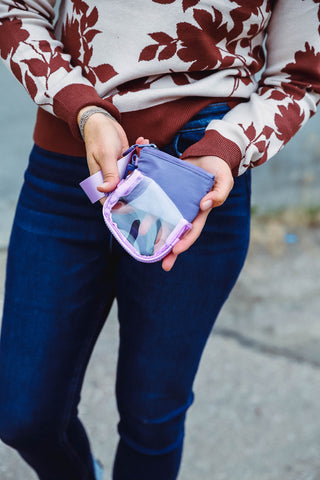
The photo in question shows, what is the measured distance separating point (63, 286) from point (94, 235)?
12 centimetres

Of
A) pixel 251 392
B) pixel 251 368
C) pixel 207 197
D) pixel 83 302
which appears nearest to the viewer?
pixel 207 197

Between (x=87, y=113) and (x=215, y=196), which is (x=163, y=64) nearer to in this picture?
(x=87, y=113)

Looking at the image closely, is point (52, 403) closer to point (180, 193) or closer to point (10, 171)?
point (180, 193)

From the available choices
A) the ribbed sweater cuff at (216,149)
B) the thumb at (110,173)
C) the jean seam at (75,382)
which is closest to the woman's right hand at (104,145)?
the thumb at (110,173)

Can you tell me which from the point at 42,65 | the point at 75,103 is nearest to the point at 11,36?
the point at 42,65

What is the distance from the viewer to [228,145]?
A: 101cm

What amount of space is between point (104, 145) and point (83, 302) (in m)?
0.36

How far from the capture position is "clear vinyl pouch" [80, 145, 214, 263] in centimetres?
95

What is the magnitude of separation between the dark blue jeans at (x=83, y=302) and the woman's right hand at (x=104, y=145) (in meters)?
0.12

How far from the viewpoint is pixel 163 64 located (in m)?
1.03

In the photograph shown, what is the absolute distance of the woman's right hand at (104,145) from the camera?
95cm

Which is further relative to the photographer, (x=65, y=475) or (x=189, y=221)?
(x=65, y=475)

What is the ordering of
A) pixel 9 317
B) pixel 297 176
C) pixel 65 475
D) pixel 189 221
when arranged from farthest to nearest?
pixel 297 176
pixel 65 475
pixel 9 317
pixel 189 221

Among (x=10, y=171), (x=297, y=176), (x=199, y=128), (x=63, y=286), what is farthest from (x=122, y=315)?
(x=297, y=176)
